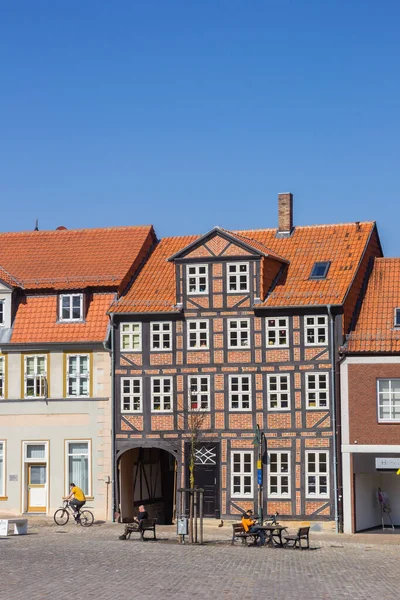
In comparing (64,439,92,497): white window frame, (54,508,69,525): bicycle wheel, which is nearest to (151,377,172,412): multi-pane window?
(64,439,92,497): white window frame

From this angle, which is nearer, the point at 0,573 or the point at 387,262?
the point at 0,573

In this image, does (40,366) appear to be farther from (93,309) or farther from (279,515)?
(279,515)

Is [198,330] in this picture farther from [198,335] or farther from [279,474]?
[279,474]

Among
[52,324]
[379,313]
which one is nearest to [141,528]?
[52,324]

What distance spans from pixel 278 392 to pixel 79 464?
28.3ft

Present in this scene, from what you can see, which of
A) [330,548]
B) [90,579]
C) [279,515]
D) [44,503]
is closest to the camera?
[90,579]

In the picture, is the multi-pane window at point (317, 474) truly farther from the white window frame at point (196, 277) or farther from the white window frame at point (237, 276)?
the white window frame at point (196, 277)

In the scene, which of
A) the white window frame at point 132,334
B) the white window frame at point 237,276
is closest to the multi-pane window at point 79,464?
the white window frame at point 132,334

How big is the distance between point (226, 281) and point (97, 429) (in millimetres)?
7891

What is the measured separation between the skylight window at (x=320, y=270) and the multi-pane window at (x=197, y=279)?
14.0 feet

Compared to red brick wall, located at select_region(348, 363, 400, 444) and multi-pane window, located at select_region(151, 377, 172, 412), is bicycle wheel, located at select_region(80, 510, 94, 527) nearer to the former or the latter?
multi-pane window, located at select_region(151, 377, 172, 412)

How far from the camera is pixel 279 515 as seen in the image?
44.2 m

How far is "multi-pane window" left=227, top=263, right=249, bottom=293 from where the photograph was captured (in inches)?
1811

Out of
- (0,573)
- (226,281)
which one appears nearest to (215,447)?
(226,281)
